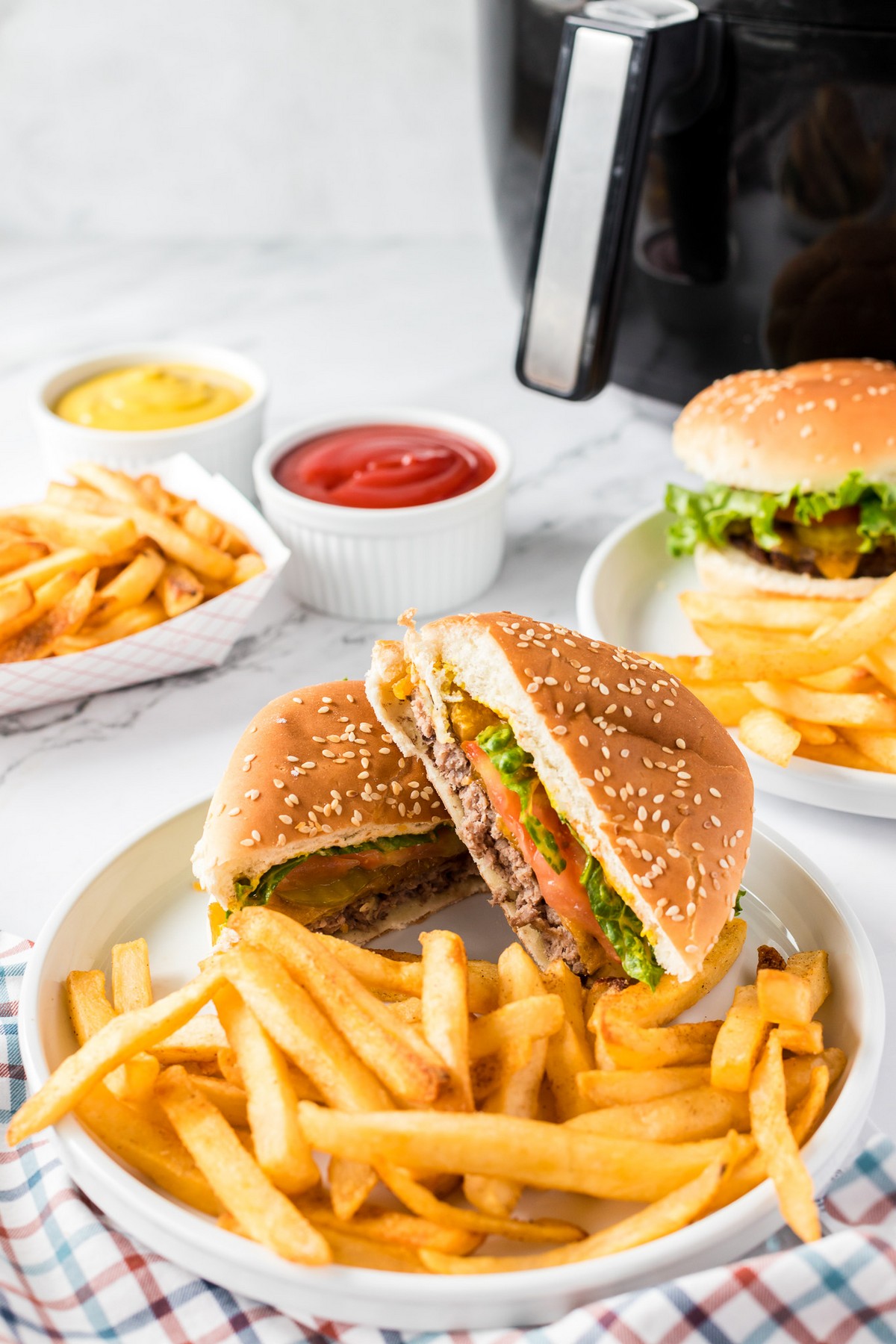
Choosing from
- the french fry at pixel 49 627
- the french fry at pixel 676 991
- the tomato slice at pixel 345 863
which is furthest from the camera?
the french fry at pixel 49 627

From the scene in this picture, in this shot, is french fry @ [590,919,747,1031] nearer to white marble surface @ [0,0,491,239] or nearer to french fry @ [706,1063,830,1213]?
french fry @ [706,1063,830,1213]

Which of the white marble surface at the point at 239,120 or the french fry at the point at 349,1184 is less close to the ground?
the white marble surface at the point at 239,120

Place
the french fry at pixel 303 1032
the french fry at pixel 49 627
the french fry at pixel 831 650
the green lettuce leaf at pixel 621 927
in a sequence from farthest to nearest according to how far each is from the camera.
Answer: the french fry at pixel 49 627 → the french fry at pixel 831 650 → the green lettuce leaf at pixel 621 927 → the french fry at pixel 303 1032

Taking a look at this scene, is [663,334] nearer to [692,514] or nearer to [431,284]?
[692,514]

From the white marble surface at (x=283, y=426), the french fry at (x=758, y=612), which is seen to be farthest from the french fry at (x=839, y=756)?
the french fry at (x=758, y=612)

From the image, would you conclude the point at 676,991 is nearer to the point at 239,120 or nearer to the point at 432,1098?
the point at 432,1098

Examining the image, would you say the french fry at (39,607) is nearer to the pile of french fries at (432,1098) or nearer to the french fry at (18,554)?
the french fry at (18,554)

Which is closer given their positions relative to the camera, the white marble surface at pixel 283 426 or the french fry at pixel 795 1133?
the french fry at pixel 795 1133
